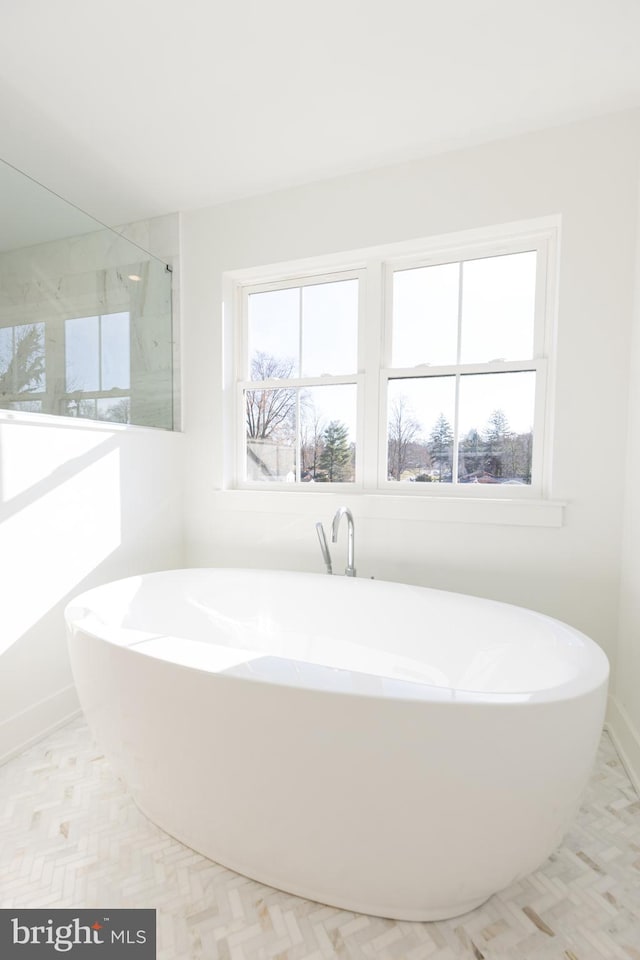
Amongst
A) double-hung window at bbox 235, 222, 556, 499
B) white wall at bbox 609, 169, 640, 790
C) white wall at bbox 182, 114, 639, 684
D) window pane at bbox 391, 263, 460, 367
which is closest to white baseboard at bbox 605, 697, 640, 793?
white wall at bbox 609, 169, 640, 790

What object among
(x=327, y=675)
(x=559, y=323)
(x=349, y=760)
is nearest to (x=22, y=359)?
(x=327, y=675)

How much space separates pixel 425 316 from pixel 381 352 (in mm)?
262

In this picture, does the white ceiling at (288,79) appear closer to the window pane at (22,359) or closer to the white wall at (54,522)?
the white wall at (54,522)

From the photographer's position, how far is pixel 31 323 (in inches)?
85.7

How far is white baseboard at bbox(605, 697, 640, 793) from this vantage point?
164 centimetres

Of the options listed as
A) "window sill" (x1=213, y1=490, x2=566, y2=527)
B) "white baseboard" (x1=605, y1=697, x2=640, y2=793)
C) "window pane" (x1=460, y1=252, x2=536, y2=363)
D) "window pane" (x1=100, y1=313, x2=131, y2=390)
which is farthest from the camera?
"window pane" (x1=100, y1=313, x2=131, y2=390)

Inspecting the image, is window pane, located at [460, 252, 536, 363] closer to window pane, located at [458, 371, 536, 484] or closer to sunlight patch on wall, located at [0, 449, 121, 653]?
window pane, located at [458, 371, 536, 484]

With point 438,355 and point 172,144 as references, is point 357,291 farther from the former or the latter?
point 172,144

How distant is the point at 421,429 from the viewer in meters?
2.28

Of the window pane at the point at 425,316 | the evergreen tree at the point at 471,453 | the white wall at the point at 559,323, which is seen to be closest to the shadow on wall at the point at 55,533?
the white wall at the point at 559,323

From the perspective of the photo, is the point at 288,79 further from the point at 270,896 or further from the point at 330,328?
the point at 270,896

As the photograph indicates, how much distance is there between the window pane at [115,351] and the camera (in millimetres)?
2373

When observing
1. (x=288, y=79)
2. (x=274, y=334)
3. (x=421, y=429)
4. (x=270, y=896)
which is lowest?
(x=270, y=896)

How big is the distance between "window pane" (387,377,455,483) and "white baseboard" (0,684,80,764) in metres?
1.74
